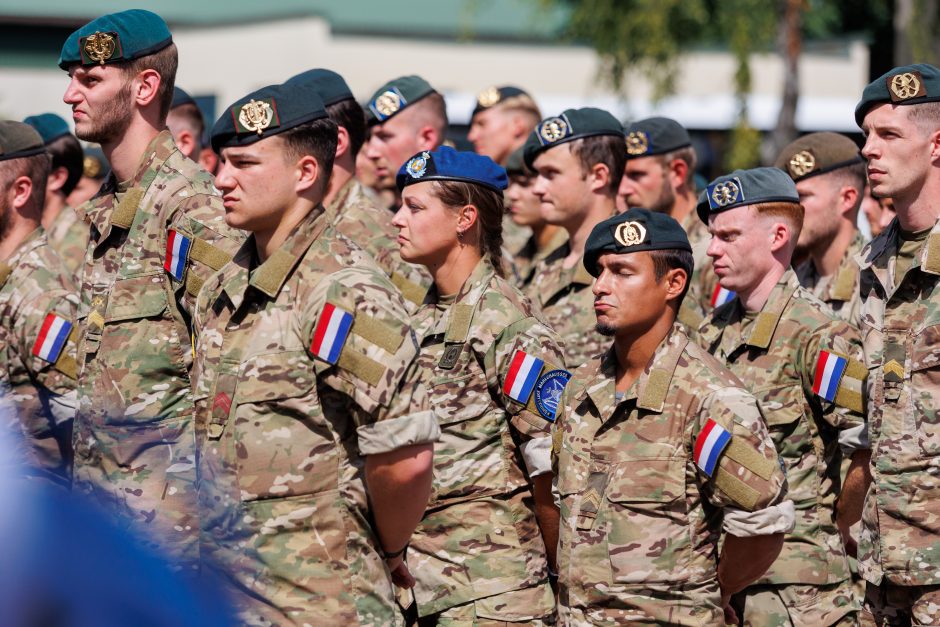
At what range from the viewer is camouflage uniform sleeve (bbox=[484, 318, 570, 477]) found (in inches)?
196

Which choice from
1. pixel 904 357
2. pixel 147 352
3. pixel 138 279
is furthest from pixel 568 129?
pixel 147 352

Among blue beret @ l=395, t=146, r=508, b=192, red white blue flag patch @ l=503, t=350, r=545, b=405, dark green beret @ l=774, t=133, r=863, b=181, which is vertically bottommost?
red white blue flag patch @ l=503, t=350, r=545, b=405

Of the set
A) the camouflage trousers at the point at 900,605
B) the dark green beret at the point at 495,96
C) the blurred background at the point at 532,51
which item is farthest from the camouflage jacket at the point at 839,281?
the blurred background at the point at 532,51

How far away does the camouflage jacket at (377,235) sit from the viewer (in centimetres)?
629

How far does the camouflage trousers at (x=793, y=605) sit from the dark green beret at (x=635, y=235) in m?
1.46

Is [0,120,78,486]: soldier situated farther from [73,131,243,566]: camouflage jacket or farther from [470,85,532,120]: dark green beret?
[470,85,532,120]: dark green beret

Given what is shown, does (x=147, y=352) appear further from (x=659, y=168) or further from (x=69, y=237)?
(x=69, y=237)

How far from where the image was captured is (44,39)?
33906mm

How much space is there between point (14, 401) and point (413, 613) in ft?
6.65

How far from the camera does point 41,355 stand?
19.2 ft

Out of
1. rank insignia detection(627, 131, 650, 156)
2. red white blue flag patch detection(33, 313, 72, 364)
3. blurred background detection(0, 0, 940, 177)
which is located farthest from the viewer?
blurred background detection(0, 0, 940, 177)

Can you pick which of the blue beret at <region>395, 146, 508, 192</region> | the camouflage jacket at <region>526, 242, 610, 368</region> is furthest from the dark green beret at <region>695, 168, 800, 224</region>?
the blue beret at <region>395, 146, 508, 192</region>

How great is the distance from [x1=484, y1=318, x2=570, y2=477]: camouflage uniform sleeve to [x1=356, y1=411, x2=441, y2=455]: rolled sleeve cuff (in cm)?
123

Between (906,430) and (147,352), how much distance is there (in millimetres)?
2753
